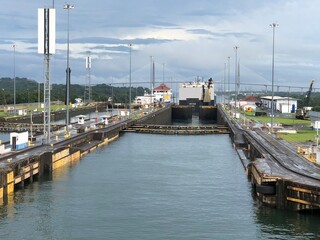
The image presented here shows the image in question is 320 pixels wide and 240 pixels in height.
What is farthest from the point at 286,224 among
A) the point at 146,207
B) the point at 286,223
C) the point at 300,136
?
the point at 300,136

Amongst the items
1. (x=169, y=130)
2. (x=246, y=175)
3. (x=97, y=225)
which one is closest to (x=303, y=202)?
(x=97, y=225)

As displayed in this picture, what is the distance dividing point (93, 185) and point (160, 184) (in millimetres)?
5016

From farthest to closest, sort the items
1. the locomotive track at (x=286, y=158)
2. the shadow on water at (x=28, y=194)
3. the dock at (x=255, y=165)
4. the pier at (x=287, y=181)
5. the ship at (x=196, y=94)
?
the ship at (x=196, y=94) → the locomotive track at (x=286, y=158) → the shadow on water at (x=28, y=194) → the dock at (x=255, y=165) → the pier at (x=287, y=181)

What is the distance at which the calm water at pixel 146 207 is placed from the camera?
98.2 ft

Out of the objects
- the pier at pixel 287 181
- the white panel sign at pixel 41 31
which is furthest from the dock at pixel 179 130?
the pier at pixel 287 181

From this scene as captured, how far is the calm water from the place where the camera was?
29939 mm

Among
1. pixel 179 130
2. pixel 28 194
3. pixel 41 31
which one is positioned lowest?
pixel 28 194

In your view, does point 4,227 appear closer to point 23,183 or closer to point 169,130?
point 23,183

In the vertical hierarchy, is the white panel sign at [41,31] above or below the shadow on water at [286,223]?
above

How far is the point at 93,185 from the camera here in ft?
141

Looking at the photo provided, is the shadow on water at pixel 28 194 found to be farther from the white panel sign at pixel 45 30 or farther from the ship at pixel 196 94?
the ship at pixel 196 94

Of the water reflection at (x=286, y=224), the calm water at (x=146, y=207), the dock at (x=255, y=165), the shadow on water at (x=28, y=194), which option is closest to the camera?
the water reflection at (x=286, y=224)

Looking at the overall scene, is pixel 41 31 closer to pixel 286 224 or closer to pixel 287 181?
pixel 287 181

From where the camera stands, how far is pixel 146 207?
35.4 m
